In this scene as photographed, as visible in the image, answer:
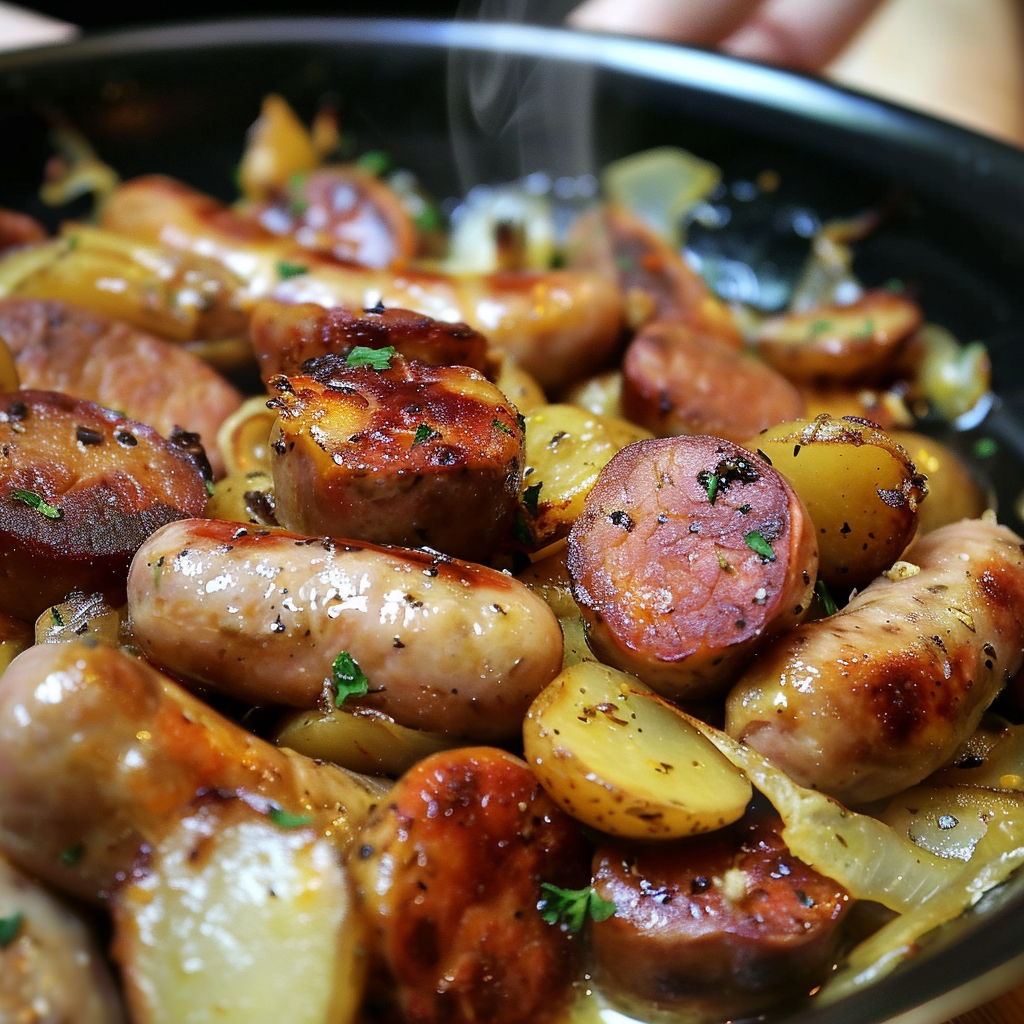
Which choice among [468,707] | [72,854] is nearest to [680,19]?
[468,707]

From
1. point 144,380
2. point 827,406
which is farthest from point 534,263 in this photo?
point 144,380

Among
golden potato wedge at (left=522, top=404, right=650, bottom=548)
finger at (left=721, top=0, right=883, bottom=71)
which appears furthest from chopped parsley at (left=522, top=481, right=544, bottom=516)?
finger at (left=721, top=0, right=883, bottom=71)

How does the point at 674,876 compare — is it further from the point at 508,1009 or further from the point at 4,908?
the point at 4,908

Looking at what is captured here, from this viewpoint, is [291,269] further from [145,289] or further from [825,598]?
[825,598]

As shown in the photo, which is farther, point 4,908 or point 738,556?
point 738,556

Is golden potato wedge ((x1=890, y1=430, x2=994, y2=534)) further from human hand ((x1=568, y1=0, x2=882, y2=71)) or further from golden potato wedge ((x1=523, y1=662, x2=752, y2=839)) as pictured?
human hand ((x1=568, y1=0, x2=882, y2=71))

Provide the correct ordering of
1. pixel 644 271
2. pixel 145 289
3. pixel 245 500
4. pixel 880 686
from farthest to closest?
pixel 644 271, pixel 145 289, pixel 245 500, pixel 880 686

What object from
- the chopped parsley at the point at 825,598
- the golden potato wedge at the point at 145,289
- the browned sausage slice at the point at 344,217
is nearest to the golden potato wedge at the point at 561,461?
the chopped parsley at the point at 825,598
